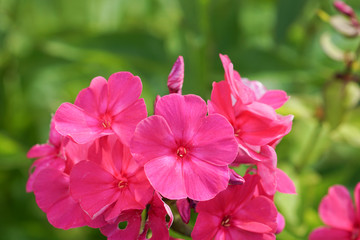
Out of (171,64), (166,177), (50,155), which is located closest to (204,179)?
(166,177)

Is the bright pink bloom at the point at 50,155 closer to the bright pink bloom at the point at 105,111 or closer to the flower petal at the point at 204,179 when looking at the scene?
the bright pink bloom at the point at 105,111

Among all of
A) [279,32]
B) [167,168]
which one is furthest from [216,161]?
[279,32]

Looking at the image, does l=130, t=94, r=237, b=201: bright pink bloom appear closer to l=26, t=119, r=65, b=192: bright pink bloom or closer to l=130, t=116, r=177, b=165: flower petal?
l=130, t=116, r=177, b=165: flower petal

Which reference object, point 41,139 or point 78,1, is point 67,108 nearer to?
point 41,139

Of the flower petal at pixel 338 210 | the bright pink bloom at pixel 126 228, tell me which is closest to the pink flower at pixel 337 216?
the flower petal at pixel 338 210

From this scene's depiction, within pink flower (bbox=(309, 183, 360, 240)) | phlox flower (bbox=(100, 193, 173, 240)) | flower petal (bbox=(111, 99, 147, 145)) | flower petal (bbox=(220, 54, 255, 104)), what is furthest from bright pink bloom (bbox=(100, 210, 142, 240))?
pink flower (bbox=(309, 183, 360, 240))

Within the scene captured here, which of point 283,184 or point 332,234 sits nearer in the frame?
point 283,184

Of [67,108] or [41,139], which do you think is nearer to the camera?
[67,108]

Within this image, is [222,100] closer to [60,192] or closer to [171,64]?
[60,192]
